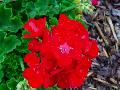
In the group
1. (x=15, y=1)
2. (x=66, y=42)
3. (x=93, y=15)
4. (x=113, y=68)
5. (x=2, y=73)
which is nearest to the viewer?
(x=66, y=42)

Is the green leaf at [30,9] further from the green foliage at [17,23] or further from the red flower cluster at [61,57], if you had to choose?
the red flower cluster at [61,57]

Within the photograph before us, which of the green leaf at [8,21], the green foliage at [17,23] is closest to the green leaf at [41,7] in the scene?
the green foliage at [17,23]

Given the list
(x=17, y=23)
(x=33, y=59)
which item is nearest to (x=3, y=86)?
(x=17, y=23)

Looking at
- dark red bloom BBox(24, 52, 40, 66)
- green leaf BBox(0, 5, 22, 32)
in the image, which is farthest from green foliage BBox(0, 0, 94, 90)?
dark red bloom BBox(24, 52, 40, 66)

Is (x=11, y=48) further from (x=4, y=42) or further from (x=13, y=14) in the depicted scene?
(x=13, y=14)

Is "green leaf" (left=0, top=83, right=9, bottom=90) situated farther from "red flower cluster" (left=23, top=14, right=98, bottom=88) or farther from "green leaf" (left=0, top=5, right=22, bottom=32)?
"red flower cluster" (left=23, top=14, right=98, bottom=88)

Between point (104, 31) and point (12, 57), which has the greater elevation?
point (12, 57)

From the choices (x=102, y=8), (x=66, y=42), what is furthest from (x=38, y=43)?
(x=102, y=8)
